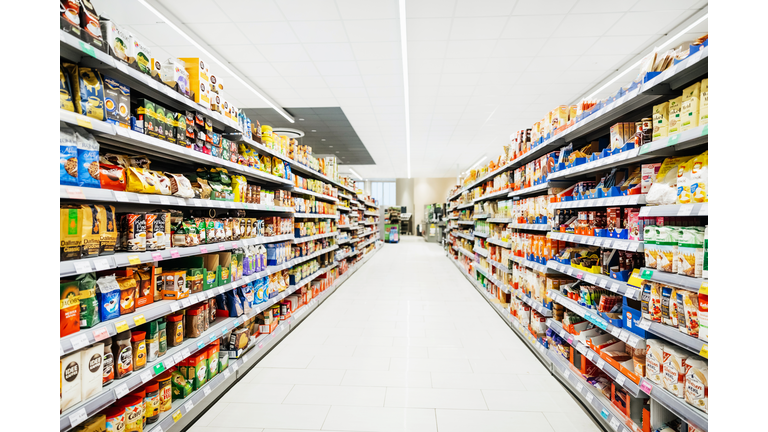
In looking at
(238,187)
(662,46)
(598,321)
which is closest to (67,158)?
(238,187)

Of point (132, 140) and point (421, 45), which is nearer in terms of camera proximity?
point (132, 140)

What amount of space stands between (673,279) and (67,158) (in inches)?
111

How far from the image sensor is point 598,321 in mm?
2172

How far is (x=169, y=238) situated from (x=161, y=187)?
339mm

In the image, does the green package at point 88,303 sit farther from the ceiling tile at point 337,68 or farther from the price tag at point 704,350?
the ceiling tile at point 337,68

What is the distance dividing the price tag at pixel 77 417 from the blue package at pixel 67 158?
3.17 ft

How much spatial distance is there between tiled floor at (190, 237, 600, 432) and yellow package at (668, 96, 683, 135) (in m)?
1.91

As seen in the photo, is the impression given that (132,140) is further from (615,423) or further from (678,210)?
(615,423)

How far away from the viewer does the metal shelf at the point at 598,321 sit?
73.4 inches

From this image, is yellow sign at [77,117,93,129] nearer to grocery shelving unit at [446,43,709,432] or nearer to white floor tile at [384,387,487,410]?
white floor tile at [384,387,487,410]

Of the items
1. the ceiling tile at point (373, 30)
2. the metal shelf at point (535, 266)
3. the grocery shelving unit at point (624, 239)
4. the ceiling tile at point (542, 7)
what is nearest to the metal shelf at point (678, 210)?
the grocery shelving unit at point (624, 239)
